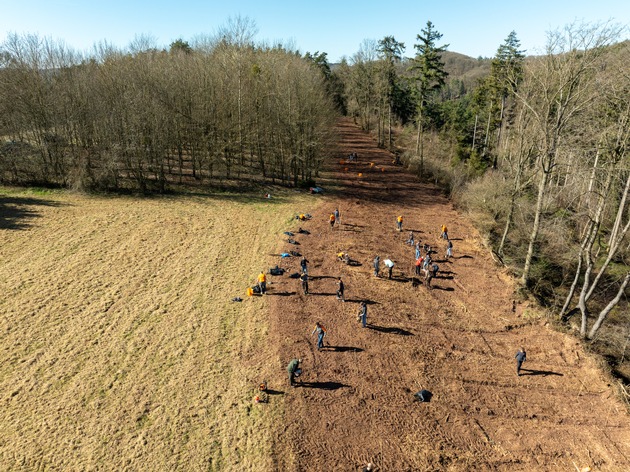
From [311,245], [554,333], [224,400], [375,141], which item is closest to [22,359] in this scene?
[224,400]

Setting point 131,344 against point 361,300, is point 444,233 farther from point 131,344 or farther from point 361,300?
point 131,344

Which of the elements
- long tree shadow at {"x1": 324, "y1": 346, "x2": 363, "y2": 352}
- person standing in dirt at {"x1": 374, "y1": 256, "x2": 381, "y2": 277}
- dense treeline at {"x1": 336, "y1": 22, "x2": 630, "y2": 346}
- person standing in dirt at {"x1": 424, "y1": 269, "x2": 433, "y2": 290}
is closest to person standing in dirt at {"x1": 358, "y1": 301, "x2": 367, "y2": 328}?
long tree shadow at {"x1": 324, "y1": 346, "x2": 363, "y2": 352}

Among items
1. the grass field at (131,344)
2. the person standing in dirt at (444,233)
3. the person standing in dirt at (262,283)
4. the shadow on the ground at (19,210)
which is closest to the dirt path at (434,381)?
the person standing in dirt at (262,283)

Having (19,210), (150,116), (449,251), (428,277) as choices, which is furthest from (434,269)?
(19,210)

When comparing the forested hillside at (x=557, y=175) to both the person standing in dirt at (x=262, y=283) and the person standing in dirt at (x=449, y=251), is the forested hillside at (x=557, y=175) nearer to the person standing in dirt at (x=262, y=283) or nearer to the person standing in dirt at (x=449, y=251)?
the person standing in dirt at (x=449, y=251)

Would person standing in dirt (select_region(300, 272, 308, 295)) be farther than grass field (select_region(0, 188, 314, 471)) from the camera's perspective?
Yes

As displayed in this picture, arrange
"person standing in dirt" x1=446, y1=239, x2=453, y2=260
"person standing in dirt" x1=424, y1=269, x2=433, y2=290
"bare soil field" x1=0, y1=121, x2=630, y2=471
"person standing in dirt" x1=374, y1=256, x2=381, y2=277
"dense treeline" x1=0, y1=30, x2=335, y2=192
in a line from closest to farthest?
"bare soil field" x1=0, y1=121, x2=630, y2=471, "person standing in dirt" x1=424, y1=269, x2=433, y2=290, "person standing in dirt" x1=374, y1=256, x2=381, y2=277, "person standing in dirt" x1=446, y1=239, x2=453, y2=260, "dense treeline" x1=0, y1=30, x2=335, y2=192

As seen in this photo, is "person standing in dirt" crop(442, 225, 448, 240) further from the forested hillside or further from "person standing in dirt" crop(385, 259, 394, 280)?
"person standing in dirt" crop(385, 259, 394, 280)
